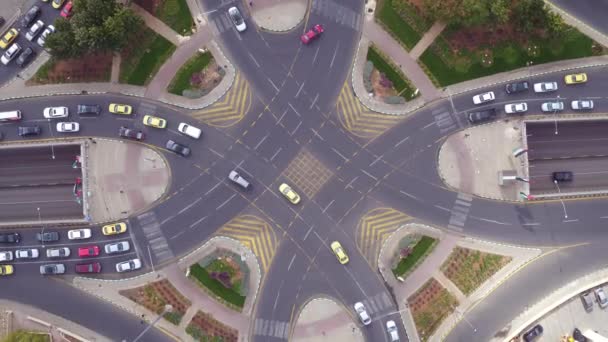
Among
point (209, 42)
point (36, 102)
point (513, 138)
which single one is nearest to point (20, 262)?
point (36, 102)

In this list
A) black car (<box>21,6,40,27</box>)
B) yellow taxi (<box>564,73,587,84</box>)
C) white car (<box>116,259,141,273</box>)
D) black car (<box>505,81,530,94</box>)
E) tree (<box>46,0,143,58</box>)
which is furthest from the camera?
black car (<box>21,6,40,27</box>)

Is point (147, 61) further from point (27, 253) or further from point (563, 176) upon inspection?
point (563, 176)

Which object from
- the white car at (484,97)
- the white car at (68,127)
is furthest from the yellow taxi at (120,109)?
the white car at (484,97)

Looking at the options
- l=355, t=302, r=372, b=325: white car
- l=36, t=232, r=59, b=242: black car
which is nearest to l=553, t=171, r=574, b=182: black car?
l=355, t=302, r=372, b=325: white car

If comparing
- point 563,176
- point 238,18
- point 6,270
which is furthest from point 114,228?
point 563,176

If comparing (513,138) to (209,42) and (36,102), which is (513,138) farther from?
(36,102)

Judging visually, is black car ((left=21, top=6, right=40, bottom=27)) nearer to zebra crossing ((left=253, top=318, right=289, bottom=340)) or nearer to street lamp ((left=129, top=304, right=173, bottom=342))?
street lamp ((left=129, top=304, right=173, bottom=342))

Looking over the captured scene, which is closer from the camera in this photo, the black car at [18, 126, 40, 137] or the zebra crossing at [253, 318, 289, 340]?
the zebra crossing at [253, 318, 289, 340]
